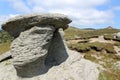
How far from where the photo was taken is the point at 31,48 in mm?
19750

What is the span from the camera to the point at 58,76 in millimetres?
20516

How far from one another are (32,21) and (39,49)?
5.88ft

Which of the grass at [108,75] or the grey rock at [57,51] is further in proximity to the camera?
the grass at [108,75]

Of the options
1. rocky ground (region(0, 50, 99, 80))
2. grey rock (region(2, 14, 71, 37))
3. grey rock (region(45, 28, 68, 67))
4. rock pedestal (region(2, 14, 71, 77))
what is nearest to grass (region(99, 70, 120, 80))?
rocky ground (region(0, 50, 99, 80))

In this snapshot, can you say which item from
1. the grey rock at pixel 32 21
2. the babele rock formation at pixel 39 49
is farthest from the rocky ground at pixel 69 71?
the grey rock at pixel 32 21

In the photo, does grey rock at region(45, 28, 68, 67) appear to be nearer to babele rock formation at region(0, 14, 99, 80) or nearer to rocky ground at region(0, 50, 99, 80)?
babele rock formation at region(0, 14, 99, 80)

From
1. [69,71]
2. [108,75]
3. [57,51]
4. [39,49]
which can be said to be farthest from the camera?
[108,75]

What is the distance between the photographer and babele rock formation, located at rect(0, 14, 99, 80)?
1969 centimetres

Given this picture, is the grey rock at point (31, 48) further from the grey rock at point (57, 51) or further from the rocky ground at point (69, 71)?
the grey rock at point (57, 51)

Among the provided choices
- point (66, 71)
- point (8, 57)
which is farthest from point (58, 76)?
point (8, 57)

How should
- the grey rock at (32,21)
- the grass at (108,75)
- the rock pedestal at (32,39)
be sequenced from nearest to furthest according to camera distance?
the grey rock at (32,21) < the rock pedestal at (32,39) < the grass at (108,75)

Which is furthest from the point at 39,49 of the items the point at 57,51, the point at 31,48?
the point at 57,51

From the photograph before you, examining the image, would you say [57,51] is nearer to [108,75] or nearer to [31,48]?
[31,48]

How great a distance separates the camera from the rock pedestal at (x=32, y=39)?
1962 cm
